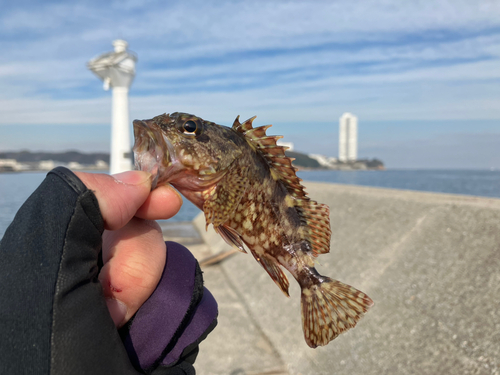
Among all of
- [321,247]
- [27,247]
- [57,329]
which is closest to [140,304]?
[57,329]

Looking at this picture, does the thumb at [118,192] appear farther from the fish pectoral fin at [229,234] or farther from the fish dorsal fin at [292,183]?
the fish dorsal fin at [292,183]

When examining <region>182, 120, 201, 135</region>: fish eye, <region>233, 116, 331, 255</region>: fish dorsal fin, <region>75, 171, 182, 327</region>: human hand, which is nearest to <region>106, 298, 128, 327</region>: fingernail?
<region>75, 171, 182, 327</region>: human hand

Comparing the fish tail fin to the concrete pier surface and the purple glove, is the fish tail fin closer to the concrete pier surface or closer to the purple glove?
the purple glove

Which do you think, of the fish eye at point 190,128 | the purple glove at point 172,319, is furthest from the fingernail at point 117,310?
the fish eye at point 190,128

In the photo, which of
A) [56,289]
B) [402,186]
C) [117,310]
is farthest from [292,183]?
[402,186]

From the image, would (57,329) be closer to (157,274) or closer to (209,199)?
(157,274)

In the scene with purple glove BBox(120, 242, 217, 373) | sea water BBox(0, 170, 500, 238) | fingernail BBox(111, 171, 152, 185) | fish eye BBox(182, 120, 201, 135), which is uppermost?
fish eye BBox(182, 120, 201, 135)

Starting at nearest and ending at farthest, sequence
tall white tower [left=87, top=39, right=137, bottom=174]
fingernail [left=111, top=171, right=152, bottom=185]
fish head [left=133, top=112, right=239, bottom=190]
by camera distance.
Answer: fingernail [left=111, top=171, right=152, bottom=185], fish head [left=133, top=112, right=239, bottom=190], tall white tower [left=87, top=39, right=137, bottom=174]

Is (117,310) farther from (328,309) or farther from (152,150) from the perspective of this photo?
(328,309)
